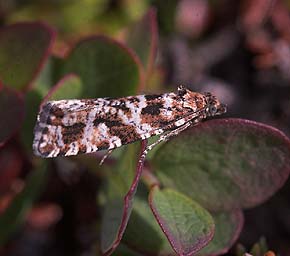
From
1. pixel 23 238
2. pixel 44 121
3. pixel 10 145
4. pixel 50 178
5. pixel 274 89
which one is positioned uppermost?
pixel 44 121

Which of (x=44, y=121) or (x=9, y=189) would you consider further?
(x=9, y=189)

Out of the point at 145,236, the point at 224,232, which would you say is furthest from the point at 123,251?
the point at 224,232

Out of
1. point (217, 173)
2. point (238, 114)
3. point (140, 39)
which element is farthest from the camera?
point (238, 114)

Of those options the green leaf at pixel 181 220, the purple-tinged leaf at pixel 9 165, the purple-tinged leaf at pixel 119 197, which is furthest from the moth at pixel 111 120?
the purple-tinged leaf at pixel 9 165

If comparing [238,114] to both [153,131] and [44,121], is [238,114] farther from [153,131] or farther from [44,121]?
[44,121]

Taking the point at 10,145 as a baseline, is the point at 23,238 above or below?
below

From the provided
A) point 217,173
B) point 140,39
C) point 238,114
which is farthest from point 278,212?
point 140,39
